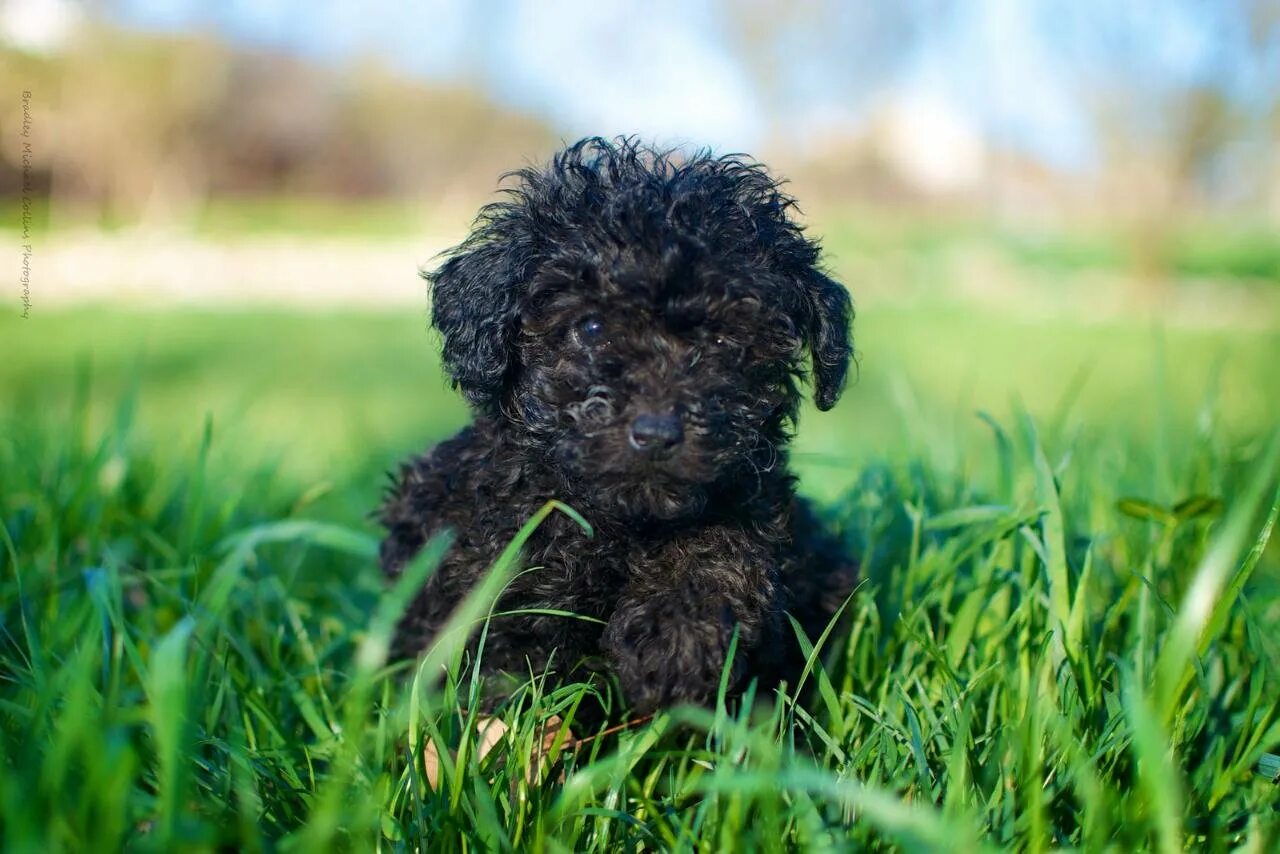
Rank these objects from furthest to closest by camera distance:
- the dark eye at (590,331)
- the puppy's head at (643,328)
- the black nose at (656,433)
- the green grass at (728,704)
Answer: the dark eye at (590,331) < the puppy's head at (643,328) < the black nose at (656,433) < the green grass at (728,704)

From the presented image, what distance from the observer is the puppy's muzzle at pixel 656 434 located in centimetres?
229

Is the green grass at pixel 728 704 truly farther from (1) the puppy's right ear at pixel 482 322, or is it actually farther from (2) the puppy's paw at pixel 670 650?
(1) the puppy's right ear at pixel 482 322

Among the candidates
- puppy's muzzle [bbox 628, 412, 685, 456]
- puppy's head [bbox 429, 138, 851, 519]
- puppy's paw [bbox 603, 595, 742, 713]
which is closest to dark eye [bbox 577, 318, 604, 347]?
puppy's head [bbox 429, 138, 851, 519]

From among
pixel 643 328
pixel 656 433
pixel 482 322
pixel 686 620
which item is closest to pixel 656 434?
pixel 656 433

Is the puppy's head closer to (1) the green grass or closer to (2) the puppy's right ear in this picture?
(2) the puppy's right ear

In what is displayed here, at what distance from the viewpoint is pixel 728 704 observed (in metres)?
2.71

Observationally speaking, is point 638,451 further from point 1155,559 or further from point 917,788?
point 1155,559

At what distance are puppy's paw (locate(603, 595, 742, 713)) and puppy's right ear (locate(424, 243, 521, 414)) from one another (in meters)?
0.78

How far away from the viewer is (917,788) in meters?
2.37

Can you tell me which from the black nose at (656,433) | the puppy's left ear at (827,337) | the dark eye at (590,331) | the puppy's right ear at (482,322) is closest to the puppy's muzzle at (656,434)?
the black nose at (656,433)

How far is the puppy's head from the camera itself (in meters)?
2.39

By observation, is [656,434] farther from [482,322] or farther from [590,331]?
[482,322]

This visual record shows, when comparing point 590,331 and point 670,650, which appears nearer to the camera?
point 670,650

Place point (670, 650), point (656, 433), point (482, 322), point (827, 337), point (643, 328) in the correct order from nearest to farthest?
point (656, 433), point (670, 650), point (643, 328), point (482, 322), point (827, 337)
